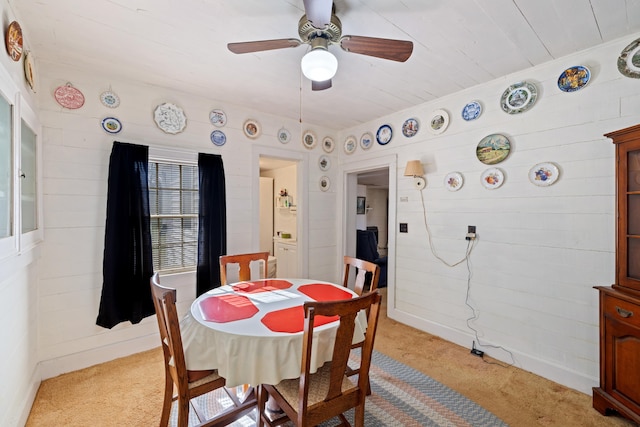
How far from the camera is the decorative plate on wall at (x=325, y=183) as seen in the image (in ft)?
13.2

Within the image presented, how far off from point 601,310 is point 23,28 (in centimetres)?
428

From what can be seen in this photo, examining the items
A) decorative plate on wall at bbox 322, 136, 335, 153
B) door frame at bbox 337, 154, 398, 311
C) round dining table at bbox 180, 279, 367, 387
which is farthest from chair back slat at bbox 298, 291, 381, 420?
decorative plate on wall at bbox 322, 136, 335, 153

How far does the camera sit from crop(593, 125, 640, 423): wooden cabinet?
170cm

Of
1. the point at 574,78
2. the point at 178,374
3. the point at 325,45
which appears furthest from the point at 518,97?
the point at 178,374

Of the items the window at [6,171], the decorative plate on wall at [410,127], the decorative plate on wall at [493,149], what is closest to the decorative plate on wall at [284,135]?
the decorative plate on wall at [410,127]

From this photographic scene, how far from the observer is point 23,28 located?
1853 millimetres

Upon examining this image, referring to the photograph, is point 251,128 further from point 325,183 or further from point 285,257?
point 285,257

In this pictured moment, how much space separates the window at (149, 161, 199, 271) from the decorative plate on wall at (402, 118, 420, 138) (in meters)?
2.39

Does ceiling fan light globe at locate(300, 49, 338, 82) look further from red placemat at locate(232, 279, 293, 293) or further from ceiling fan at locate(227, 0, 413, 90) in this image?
red placemat at locate(232, 279, 293, 293)

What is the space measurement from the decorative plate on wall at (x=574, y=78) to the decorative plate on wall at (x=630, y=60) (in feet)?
0.56

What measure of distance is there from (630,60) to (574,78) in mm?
291

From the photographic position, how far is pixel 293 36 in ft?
6.32

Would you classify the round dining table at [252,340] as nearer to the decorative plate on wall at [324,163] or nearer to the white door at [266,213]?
the decorative plate on wall at [324,163]

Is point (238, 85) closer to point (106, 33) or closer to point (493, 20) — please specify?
point (106, 33)
